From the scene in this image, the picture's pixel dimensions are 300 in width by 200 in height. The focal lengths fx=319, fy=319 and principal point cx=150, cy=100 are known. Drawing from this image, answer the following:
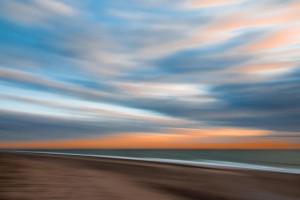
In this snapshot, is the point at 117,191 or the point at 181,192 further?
the point at 181,192

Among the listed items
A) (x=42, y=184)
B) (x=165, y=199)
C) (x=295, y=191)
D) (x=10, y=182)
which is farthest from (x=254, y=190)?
(x=10, y=182)

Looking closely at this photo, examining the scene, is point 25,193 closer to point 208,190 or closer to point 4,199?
point 4,199

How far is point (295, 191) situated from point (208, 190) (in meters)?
3.25

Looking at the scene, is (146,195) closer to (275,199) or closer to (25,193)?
(25,193)

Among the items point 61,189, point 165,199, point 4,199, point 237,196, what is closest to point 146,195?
point 165,199

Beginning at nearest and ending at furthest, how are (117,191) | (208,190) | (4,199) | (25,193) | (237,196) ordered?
(4,199) < (25,193) < (117,191) < (237,196) < (208,190)

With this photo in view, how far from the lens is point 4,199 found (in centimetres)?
704

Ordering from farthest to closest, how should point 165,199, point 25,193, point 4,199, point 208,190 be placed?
point 208,190
point 165,199
point 25,193
point 4,199


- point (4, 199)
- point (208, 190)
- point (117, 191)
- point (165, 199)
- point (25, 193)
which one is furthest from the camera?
point (208, 190)

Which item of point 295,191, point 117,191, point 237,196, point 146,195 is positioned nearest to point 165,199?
point 146,195

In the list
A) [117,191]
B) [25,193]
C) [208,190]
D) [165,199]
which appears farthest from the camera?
[208,190]

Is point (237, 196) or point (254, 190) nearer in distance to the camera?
point (237, 196)

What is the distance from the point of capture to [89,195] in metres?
8.13

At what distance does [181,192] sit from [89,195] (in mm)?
3440
